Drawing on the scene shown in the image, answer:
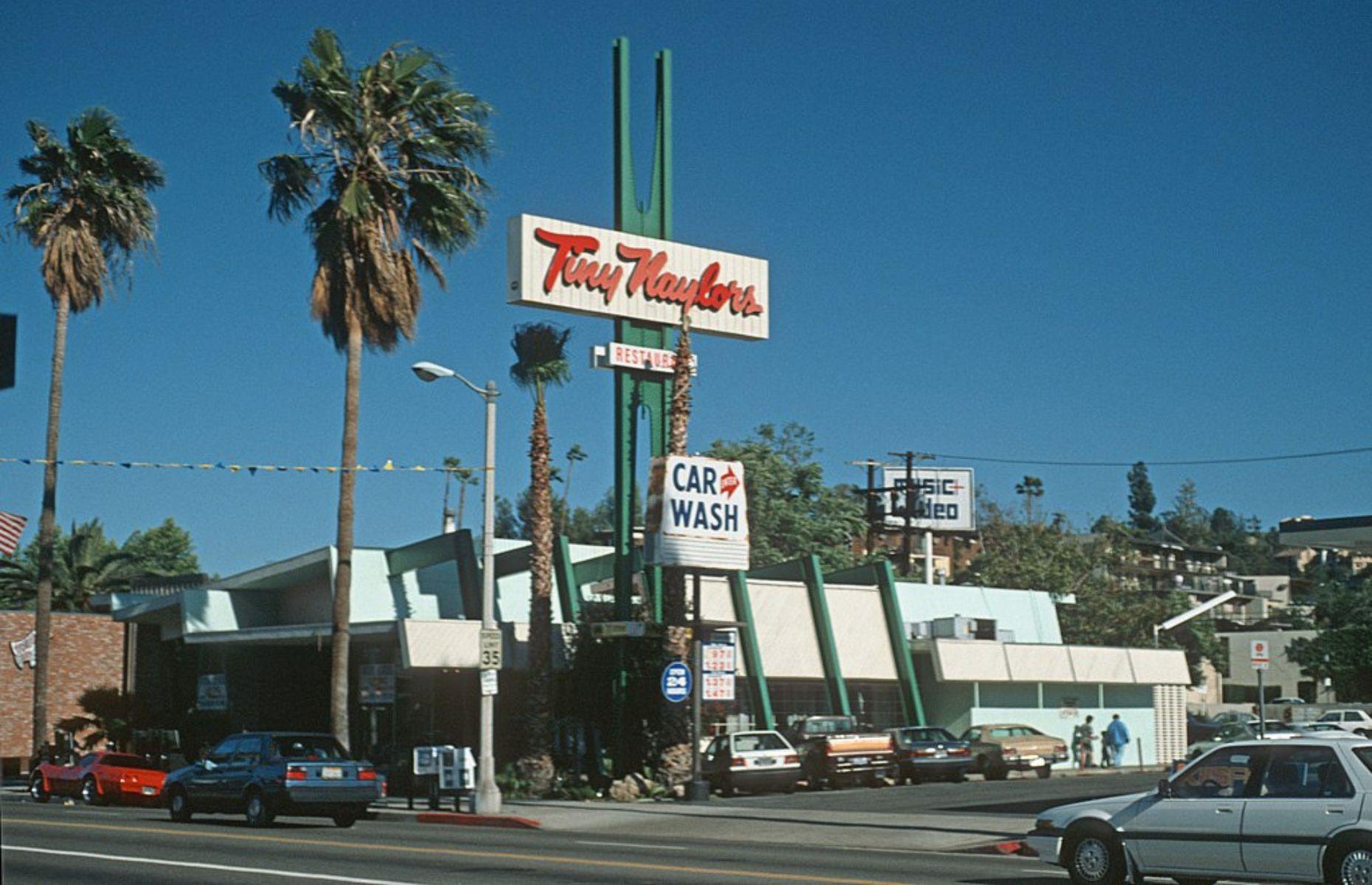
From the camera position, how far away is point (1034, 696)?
161 ft

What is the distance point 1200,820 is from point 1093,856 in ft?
4.06

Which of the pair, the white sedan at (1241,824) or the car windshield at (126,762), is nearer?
the white sedan at (1241,824)

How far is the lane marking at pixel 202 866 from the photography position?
635 inches

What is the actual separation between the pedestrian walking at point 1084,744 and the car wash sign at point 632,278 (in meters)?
16.8

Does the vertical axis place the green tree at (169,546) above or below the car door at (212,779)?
above

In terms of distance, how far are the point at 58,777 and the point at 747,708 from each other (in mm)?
15881

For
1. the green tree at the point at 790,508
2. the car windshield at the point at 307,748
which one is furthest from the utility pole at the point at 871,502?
the car windshield at the point at 307,748

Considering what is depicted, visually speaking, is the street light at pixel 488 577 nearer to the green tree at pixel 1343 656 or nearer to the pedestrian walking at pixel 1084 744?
the pedestrian walking at pixel 1084 744

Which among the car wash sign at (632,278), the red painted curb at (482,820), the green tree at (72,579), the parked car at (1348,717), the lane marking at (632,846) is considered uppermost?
the car wash sign at (632,278)

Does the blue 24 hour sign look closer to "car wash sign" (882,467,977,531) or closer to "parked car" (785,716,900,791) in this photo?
"parked car" (785,716,900,791)

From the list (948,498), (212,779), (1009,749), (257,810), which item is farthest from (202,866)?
(948,498)

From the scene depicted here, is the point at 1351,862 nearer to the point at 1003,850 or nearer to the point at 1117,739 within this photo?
the point at 1003,850

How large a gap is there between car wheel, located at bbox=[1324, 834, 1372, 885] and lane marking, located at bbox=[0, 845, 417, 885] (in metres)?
8.16

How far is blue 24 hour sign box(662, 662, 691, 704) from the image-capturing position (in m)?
34.0
